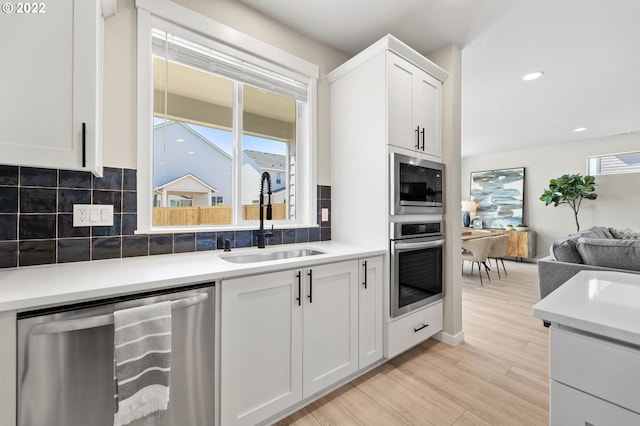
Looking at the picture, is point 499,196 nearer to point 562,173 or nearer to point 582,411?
point 562,173

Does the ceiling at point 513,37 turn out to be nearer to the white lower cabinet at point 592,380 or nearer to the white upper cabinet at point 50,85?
the white upper cabinet at point 50,85

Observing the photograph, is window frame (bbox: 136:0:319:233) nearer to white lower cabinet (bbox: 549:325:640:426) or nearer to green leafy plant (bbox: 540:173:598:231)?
white lower cabinet (bbox: 549:325:640:426)

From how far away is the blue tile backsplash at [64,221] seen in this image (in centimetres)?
129

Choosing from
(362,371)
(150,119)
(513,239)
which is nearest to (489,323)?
(362,371)

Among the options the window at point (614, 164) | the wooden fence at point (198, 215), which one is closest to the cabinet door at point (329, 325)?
the wooden fence at point (198, 215)

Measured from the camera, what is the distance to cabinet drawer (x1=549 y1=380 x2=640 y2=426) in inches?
24.7

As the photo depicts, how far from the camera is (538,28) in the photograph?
223 centimetres

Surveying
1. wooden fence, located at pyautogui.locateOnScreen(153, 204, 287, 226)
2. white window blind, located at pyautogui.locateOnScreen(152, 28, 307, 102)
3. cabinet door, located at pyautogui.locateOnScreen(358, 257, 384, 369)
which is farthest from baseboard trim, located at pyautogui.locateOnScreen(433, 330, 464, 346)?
white window blind, located at pyautogui.locateOnScreen(152, 28, 307, 102)

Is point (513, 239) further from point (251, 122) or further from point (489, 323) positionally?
point (251, 122)

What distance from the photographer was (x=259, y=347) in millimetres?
1369

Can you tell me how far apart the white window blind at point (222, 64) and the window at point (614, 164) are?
6576 mm

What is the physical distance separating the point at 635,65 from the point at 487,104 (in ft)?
4.48

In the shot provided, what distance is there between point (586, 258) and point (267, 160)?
10.3 ft

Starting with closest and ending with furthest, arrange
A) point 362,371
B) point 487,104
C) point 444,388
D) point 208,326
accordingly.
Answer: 1. point 208,326
2. point 444,388
3. point 362,371
4. point 487,104
